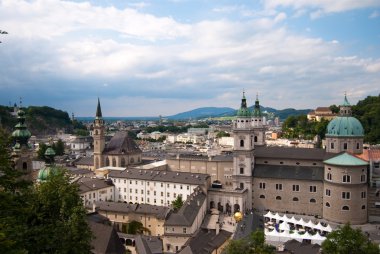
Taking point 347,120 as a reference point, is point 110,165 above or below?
below

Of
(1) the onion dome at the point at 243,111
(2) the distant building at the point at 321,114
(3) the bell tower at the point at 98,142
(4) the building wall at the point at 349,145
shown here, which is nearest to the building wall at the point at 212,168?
(1) the onion dome at the point at 243,111

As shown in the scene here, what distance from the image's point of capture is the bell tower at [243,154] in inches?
2180

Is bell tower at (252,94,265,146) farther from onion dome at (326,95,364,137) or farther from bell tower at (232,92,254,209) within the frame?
onion dome at (326,95,364,137)

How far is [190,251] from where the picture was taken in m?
35.5

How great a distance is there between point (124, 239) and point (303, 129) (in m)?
93.4

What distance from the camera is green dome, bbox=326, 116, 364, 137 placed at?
2135 inches

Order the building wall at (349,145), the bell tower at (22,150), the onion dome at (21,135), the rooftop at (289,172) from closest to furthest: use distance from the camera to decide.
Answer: the bell tower at (22,150) → the onion dome at (21,135) → the rooftop at (289,172) → the building wall at (349,145)

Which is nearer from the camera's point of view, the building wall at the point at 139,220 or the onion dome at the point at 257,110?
the building wall at the point at 139,220

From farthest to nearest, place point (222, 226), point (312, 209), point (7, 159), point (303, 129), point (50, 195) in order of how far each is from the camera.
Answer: point (303, 129), point (312, 209), point (222, 226), point (50, 195), point (7, 159)

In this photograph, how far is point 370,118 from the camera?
314 ft

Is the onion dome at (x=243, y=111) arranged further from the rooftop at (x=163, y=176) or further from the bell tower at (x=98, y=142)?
the bell tower at (x=98, y=142)

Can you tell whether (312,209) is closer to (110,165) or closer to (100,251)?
(100,251)

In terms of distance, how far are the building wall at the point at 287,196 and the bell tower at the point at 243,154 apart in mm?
1299

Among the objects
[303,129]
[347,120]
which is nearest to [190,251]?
[347,120]
